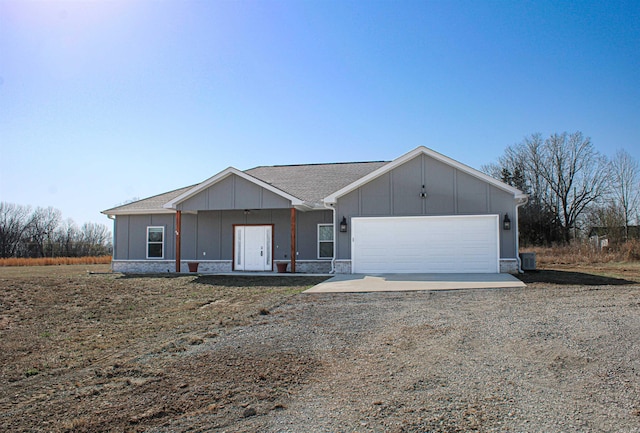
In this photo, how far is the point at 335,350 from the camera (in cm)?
612

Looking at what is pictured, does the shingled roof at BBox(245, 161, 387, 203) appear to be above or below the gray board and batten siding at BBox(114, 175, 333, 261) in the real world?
above

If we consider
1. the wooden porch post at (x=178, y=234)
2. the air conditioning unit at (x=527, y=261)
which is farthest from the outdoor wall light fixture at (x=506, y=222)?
the wooden porch post at (x=178, y=234)

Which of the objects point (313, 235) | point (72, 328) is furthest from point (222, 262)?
point (72, 328)

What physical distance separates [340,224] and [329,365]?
38.1ft

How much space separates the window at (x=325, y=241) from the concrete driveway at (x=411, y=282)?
2521 mm

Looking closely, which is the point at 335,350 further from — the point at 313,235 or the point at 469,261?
the point at 313,235

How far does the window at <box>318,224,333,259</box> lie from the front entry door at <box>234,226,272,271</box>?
Result: 2111 mm

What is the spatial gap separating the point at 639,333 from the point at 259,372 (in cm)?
503

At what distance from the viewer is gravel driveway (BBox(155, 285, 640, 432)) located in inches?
148

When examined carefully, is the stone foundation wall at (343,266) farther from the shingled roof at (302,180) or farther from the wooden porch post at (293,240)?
the shingled roof at (302,180)

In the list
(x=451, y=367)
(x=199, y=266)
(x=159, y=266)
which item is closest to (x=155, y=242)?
(x=159, y=266)

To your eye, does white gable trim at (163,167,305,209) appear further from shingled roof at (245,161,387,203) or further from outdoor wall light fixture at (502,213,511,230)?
outdoor wall light fixture at (502,213,511,230)

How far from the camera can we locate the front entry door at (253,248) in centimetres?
1923

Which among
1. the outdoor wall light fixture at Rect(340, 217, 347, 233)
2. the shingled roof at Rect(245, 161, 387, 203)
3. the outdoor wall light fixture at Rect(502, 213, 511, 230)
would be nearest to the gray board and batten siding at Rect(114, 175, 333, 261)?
the shingled roof at Rect(245, 161, 387, 203)
